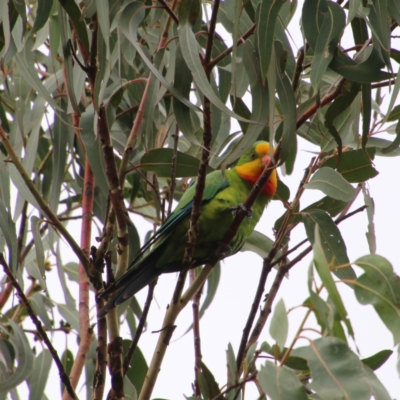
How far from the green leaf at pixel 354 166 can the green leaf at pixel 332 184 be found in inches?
13.0

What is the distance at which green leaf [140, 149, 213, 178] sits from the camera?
2.71 meters

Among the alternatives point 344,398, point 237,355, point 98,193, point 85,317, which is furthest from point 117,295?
point 344,398

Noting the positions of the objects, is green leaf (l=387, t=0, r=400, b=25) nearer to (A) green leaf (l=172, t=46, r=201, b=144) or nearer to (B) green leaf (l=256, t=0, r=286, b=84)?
(B) green leaf (l=256, t=0, r=286, b=84)

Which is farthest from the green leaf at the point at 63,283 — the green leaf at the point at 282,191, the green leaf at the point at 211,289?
the green leaf at the point at 282,191

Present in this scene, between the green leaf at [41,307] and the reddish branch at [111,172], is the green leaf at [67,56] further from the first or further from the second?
the green leaf at [41,307]

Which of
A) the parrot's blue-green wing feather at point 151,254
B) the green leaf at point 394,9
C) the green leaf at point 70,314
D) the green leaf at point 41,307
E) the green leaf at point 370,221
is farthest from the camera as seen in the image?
the green leaf at point 70,314

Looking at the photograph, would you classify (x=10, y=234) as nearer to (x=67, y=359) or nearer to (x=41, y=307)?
(x=41, y=307)

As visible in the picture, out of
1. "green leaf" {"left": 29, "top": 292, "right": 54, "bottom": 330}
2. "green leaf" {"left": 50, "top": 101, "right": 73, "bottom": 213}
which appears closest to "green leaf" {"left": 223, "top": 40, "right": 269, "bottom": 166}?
"green leaf" {"left": 50, "top": 101, "right": 73, "bottom": 213}

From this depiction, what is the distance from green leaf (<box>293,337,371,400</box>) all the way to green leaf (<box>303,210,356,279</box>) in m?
0.67

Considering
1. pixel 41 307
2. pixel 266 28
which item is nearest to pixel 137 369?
pixel 41 307

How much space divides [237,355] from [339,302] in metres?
0.86

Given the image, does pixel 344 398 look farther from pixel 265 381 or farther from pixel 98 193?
pixel 98 193

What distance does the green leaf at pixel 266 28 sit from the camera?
2.01 metres

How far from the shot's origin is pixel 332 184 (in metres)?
2.33
